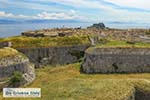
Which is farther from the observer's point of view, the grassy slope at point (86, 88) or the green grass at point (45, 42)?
the green grass at point (45, 42)

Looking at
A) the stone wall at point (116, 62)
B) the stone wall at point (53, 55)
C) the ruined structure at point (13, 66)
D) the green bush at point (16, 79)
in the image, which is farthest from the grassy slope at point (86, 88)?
the stone wall at point (53, 55)

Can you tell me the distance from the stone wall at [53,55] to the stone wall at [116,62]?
7.56 meters

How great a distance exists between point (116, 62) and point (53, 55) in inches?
451

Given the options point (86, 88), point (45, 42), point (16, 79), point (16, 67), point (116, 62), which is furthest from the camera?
point (45, 42)

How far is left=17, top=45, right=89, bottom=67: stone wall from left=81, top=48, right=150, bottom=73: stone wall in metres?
7.56

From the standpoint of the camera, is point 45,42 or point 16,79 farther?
point 45,42

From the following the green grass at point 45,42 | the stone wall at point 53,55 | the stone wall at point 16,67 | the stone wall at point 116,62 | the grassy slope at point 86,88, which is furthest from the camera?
the green grass at point 45,42

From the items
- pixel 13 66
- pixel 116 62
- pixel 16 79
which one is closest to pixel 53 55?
pixel 116 62

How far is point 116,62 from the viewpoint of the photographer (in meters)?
40.2

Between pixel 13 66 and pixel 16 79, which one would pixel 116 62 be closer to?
pixel 13 66

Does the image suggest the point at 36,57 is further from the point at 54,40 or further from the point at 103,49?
the point at 103,49

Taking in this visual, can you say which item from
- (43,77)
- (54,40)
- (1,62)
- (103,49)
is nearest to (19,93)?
(1,62)

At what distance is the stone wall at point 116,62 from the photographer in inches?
1577

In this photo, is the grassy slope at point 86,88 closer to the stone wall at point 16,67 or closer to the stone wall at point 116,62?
the stone wall at point 16,67
